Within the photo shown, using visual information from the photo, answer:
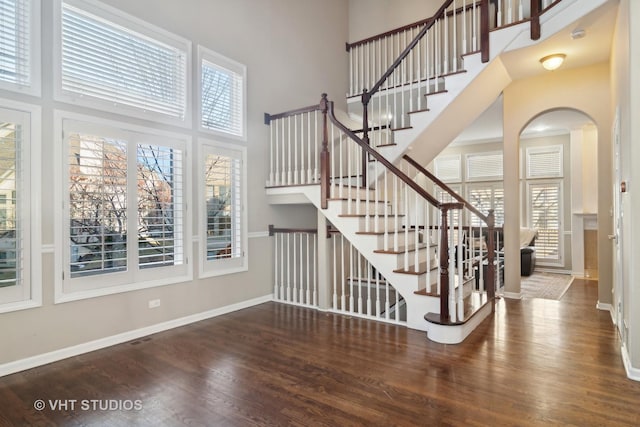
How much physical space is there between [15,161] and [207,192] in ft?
5.72

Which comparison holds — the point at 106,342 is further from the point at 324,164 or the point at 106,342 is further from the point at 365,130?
the point at 365,130

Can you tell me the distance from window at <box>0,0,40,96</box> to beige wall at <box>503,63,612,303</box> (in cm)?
557

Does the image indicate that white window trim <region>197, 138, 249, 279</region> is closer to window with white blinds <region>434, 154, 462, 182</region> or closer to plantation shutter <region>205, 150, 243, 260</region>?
plantation shutter <region>205, 150, 243, 260</region>

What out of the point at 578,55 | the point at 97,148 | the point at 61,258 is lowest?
the point at 61,258

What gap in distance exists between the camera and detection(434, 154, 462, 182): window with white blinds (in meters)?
9.30

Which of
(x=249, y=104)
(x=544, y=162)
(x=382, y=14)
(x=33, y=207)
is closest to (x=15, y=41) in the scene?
(x=33, y=207)

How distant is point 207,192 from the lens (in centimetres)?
412

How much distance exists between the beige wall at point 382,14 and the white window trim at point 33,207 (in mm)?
5647

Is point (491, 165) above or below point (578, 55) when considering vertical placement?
below

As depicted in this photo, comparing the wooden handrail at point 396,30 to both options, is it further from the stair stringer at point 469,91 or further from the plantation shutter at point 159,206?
the plantation shutter at point 159,206

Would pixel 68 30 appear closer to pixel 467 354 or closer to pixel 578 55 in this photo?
pixel 467 354

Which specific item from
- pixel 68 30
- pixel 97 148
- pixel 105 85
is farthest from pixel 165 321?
pixel 68 30

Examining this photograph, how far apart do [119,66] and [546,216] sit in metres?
8.54

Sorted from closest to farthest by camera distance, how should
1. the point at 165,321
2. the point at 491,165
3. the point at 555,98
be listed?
the point at 165,321
the point at 555,98
the point at 491,165
